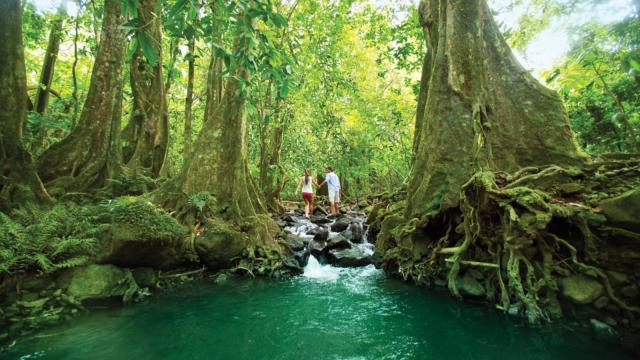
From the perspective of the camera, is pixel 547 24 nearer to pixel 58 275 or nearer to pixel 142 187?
pixel 142 187

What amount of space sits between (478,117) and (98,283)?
719cm

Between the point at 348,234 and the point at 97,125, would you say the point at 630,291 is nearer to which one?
the point at 348,234

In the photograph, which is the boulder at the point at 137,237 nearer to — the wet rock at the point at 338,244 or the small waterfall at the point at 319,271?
the small waterfall at the point at 319,271

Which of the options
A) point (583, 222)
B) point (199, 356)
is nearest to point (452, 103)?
point (583, 222)

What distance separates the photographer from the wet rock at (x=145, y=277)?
5945 mm

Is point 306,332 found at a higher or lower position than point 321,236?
lower

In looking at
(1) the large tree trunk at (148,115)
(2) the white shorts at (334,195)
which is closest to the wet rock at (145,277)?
(1) the large tree trunk at (148,115)

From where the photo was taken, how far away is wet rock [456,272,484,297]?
5.36 metres

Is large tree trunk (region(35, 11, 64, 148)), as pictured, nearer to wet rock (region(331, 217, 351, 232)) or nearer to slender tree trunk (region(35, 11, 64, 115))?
slender tree trunk (region(35, 11, 64, 115))

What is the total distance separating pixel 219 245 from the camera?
714cm

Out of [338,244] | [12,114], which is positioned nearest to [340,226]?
[338,244]

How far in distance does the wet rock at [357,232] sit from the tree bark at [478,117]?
11.1 feet

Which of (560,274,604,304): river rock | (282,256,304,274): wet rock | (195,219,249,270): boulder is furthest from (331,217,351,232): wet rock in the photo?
(560,274,604,304): river rock

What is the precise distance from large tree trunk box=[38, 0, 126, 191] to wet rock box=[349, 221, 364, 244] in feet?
22.8
